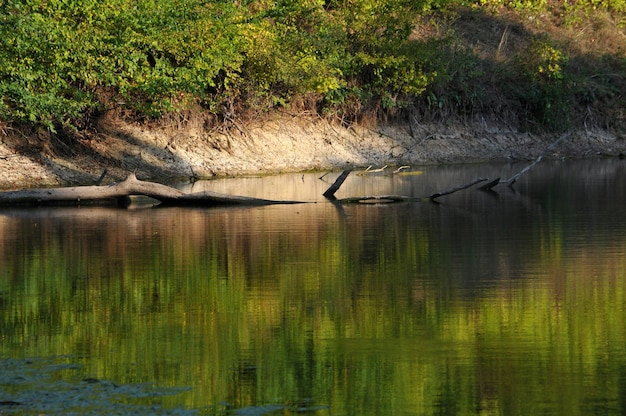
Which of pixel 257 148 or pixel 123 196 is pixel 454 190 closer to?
pixel 123 196

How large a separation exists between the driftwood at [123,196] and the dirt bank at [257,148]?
5433mm

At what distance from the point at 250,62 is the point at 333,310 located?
29974 mm

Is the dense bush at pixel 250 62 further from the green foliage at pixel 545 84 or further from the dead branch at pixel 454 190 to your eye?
the dead branch at pixel 454 190

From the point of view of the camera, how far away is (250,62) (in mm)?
41438

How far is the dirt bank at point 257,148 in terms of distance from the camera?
3475 centimetres

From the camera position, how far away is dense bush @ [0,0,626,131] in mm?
31469

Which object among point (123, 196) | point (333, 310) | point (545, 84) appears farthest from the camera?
point (545, 84)

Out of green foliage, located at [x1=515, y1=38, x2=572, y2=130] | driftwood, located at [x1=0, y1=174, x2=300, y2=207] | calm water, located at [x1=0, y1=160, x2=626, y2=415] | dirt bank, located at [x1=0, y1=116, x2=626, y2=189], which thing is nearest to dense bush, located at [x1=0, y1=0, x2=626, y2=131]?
green foliage, located at [x1=515, y1=38, x2=572, y2=130]

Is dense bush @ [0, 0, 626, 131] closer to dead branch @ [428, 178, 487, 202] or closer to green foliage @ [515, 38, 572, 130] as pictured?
green foliage @ [515, 38, 572, 130]

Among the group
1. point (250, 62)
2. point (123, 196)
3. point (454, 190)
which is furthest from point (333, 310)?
point (250, 62)

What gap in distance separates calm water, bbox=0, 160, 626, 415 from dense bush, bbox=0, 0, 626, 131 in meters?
9.00

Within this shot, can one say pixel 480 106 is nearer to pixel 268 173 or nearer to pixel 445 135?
pixel 445 135

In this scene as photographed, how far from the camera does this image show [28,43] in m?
29.4

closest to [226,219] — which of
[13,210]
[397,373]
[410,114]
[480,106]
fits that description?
[13,210]
